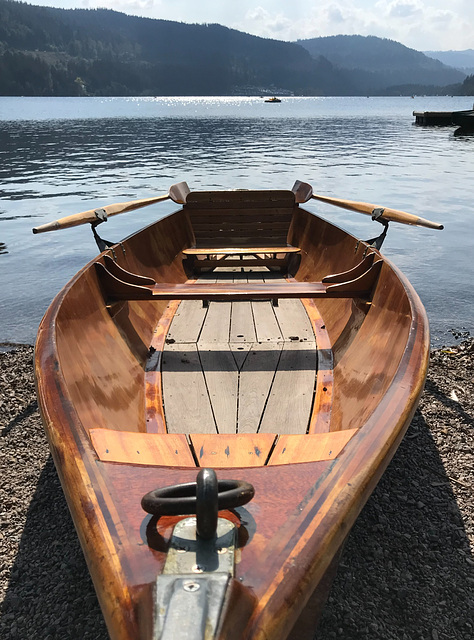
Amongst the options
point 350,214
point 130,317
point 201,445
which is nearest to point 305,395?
point 201,445

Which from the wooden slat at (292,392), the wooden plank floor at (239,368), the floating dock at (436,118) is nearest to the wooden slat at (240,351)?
the wooden plank floor at (239,368)

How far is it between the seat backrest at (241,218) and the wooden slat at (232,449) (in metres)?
5.50

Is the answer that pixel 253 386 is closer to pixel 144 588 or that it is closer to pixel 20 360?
pixel 144 588

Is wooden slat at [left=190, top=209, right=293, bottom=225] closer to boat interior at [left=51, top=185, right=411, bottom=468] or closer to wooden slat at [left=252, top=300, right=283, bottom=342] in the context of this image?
boat interior at [left=51, top=185, right=411, bottom=468]

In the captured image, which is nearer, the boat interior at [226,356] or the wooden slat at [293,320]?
the boat interior at [226,356]

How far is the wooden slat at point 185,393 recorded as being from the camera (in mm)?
3359

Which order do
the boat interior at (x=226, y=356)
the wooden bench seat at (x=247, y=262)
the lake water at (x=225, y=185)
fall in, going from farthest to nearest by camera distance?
the lake water at (x=225, y=185), the wooden bench seat at (x=247, y=262), the boat interior at (x=226, y=356)

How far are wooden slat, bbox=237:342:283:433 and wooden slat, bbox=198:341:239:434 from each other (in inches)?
2.2

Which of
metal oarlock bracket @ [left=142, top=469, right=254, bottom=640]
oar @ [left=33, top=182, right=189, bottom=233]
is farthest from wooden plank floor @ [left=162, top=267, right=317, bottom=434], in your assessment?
metal oarlock bracket @ [left=142, top=469, right=254, bottom=640]

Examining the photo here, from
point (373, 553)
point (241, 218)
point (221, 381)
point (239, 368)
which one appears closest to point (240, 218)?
point (241, 218)

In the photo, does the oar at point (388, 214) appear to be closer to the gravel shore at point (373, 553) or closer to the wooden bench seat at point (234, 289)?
the wooden bench seat at point (234, 289)

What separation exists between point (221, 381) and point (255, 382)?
0.27 meters

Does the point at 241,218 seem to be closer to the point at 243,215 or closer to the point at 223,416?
the point at 243,215

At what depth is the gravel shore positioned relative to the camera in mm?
2812
